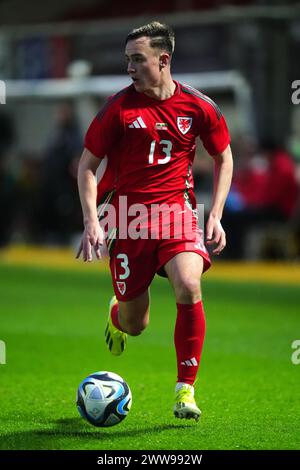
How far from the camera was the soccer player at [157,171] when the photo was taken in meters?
7.45

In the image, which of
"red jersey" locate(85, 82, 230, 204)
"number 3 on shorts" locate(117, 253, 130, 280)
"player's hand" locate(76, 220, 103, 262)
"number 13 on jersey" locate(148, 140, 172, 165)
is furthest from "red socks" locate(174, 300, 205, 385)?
"number 13 on jersey" locate(148, 140, 172, 165)

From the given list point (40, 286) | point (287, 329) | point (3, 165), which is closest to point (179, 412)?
point (287, 329)

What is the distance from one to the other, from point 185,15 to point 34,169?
5.73 metres

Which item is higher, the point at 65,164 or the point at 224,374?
the point at 65,164

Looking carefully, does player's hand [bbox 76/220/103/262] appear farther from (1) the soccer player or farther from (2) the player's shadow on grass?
(2) the player's shadow on grass

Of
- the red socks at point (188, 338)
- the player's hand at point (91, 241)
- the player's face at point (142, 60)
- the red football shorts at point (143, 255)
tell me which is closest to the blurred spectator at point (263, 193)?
the red football shorts at point (143, 255)

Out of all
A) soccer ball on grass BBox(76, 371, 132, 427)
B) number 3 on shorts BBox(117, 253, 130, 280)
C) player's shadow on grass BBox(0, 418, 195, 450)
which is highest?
number 3 on shorts BBox(117, 253, 130, 280)

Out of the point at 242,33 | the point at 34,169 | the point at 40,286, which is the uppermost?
the point at 242,33

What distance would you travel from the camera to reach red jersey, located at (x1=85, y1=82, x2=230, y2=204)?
7.64 meters

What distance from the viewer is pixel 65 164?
838 inches

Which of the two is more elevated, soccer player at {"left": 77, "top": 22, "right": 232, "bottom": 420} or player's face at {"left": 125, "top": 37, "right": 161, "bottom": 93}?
player's face at {"left": 125, "top": 37, "right": 161, "bottom": 93}

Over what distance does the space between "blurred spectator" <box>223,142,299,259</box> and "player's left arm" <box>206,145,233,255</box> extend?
35.1 feet

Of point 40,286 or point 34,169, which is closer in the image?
point 40,286

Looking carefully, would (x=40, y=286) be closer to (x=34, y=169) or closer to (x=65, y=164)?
(x=65, y=164)
